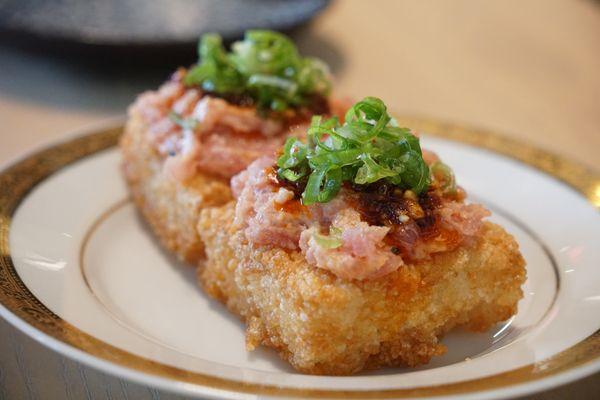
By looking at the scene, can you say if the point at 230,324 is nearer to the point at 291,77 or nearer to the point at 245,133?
the point at 245,133

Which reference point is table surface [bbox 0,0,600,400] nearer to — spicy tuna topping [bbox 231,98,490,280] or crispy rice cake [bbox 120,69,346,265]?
crispy rice cake [bbox 120,69,346,265]

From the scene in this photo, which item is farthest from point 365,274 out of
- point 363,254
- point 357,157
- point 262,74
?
point 262,74

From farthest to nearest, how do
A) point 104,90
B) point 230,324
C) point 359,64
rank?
1. point 359,64
2. point 104,90
3. point 230,324

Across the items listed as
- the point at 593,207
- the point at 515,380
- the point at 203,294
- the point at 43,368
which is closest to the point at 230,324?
the point at 203,294

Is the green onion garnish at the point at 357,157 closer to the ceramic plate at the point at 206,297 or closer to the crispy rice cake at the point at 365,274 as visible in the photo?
the crispy rice cake at the point at 365,274

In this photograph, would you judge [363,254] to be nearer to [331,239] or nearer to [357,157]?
[331,239]

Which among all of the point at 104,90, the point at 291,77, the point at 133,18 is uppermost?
the point at 291,77
